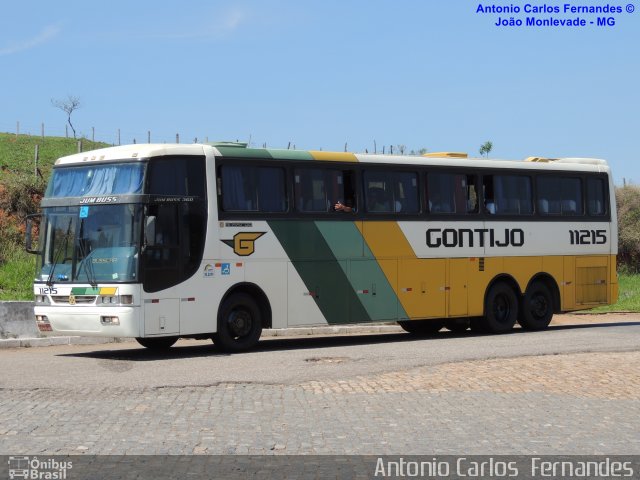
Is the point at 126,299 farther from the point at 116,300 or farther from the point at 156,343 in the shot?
the point at 156,343

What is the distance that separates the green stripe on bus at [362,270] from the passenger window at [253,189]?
3.53 ft

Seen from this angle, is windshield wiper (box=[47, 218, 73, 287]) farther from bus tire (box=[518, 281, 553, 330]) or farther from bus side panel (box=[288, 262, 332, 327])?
bus tire (box=[518, 281, 553, 330])

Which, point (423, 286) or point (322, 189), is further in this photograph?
point (423, 286)

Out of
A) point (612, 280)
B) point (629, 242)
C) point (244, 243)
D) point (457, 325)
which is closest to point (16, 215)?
point (457, 325)

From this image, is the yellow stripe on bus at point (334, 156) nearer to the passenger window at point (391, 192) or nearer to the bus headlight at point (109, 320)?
the passenger window at point (391, 192)

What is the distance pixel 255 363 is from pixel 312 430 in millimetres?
6564

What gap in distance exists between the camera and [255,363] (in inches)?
683

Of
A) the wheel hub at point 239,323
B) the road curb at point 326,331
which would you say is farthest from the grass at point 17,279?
the wheel hub at point 239,323

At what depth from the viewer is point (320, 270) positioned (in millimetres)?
21000

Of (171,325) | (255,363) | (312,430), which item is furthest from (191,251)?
(312,430)

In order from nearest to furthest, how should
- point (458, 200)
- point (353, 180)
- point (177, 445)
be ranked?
point (177, 445) → point (353, 180) → point (458, 200)

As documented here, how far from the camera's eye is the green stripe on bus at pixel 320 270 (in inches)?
807

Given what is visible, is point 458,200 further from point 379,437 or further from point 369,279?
point 379,437

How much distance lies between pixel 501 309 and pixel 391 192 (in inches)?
167
